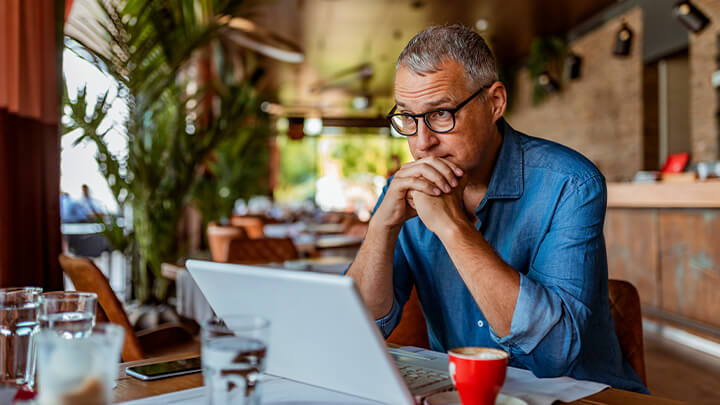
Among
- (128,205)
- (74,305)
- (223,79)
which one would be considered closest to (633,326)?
(74,305)

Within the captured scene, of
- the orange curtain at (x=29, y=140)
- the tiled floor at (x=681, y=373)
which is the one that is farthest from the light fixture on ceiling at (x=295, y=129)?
the orange curtain at (x=29, y=140)

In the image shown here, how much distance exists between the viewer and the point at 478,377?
2.65 ft

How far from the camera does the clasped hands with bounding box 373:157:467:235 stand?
49.3 inches

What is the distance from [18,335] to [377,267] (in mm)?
724

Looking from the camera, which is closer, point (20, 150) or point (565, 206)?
point (565, 206)

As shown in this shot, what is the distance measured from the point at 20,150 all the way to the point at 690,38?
22.3 feet

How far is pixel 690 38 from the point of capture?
6.76m

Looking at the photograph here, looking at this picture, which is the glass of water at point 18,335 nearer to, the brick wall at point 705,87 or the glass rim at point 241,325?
the glass rim at point 241,325

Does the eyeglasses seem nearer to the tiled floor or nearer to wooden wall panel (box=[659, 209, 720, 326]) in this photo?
the tiled floor

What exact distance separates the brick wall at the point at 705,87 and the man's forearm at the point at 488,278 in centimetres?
633

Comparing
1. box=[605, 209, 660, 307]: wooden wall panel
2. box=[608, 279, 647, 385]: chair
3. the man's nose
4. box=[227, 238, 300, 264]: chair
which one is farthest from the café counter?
the man's nose

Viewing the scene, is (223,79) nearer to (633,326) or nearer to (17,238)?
(17,238)

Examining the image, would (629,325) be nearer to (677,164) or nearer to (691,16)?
(677,164)

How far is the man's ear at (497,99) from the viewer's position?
145 cm
